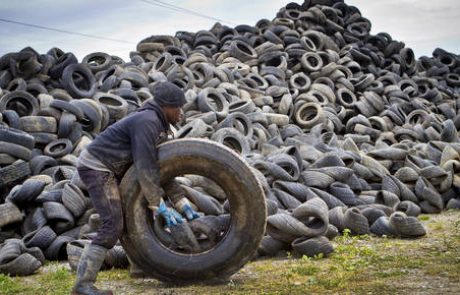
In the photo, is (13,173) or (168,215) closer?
(168,215)

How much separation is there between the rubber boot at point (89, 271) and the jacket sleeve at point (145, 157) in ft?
2.24

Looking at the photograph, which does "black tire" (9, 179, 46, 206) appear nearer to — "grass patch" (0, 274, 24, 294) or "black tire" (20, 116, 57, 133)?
"grass patch" (0, 274, 24, 294)

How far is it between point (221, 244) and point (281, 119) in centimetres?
817

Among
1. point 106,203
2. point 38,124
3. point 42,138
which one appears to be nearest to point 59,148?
point 42,138

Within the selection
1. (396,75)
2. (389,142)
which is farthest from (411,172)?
(396,75)

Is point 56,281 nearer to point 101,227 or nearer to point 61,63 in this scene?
point 101,227

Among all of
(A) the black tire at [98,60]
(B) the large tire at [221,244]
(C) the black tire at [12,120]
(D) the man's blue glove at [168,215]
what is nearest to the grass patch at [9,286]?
(B) the large tire at [221,244]

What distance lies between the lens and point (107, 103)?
13.5 meters

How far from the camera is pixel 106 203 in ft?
19.3

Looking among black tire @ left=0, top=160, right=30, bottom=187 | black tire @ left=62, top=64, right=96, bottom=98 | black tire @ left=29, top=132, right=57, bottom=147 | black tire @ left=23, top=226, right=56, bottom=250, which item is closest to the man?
black tire @ left=23, top=226, right=56, bottom=250

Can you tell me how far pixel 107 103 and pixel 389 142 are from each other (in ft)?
21.4

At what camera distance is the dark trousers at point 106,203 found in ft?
19.1

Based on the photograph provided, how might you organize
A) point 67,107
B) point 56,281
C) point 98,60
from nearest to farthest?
point 56,281 → point 67,107 → point 98,60

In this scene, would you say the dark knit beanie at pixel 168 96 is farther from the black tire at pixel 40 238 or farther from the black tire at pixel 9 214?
the black tire at pixel 9 214
